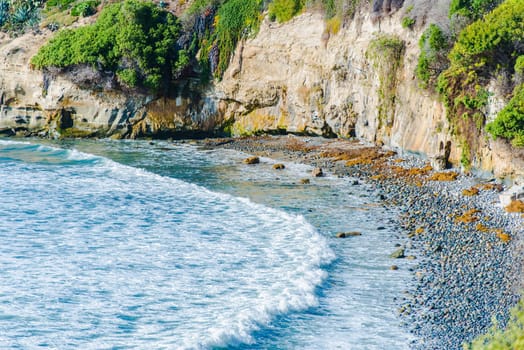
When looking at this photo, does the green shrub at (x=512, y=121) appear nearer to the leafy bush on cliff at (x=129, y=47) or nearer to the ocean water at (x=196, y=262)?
the ocean water at (x=196, y=262)

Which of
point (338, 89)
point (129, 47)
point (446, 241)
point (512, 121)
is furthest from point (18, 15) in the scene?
point (446, 241)

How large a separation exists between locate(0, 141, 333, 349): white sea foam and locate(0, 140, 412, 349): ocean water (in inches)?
1.8

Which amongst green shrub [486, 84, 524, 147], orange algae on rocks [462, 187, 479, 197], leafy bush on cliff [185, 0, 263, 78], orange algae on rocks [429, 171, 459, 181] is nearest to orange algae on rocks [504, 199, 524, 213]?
orange algae on rocks [462, 187, 479, 197]

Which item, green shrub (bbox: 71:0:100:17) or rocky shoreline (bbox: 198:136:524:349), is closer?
rocky shoreline (bbox: 198:136:524:349)

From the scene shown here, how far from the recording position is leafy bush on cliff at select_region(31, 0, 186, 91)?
119 feet

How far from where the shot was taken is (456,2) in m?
25.2

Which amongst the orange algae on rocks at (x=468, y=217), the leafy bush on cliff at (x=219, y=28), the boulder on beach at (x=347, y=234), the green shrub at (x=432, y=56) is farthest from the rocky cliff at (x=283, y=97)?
the boulder on beach at (x=347, y=234)

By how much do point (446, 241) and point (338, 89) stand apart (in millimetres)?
15751

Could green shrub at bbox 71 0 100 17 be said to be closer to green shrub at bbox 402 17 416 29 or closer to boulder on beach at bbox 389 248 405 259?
green shrub at bbox 402 17 416 29

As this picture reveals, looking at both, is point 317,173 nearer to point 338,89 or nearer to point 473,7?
point 338,89

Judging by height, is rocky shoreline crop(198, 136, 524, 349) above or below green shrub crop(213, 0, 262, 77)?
below

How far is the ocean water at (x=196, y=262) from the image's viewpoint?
1355 cm

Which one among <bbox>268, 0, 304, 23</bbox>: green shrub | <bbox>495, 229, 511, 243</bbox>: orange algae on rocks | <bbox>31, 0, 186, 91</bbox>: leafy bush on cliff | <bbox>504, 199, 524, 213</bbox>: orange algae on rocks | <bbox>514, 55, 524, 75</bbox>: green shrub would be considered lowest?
<bbox>495, 229, 511, 243</bbox>: orange algae on rocks

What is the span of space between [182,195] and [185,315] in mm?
10955
